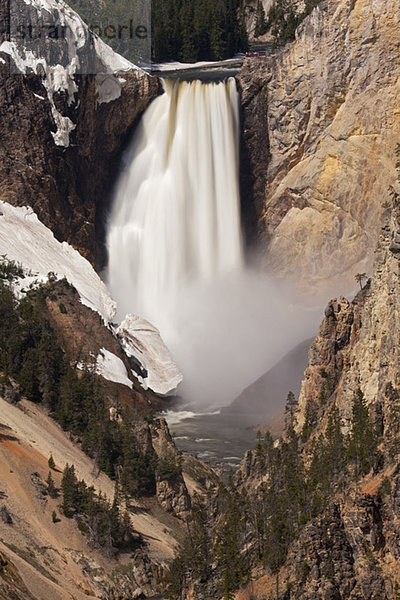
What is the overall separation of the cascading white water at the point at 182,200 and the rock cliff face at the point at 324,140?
247 centimetres

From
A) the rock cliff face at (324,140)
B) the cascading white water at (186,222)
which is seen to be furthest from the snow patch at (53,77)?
the rock cliff face at (324,140)

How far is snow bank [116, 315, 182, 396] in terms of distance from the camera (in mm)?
100500

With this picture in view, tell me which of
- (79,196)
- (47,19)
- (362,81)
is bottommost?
(79,196)

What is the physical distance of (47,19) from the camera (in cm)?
11194

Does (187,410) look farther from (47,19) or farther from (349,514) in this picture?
(349,514)

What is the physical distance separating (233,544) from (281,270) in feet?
215

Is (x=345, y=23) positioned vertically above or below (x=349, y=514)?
above

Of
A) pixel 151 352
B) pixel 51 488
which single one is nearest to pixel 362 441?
pixel 51 488

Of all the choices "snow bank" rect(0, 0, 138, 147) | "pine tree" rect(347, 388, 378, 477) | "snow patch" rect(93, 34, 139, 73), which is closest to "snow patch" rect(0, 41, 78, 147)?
"snow bank" rect(0, 0, 138, 147)

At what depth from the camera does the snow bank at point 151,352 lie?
10050 centimetres

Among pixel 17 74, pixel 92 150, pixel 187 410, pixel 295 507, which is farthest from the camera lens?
pixel 92 150

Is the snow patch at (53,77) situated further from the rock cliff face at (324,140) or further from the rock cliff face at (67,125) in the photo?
the rock cliff face at (324,140)

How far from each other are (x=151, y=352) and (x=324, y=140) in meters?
27.6

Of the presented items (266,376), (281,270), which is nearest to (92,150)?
(281,270)
